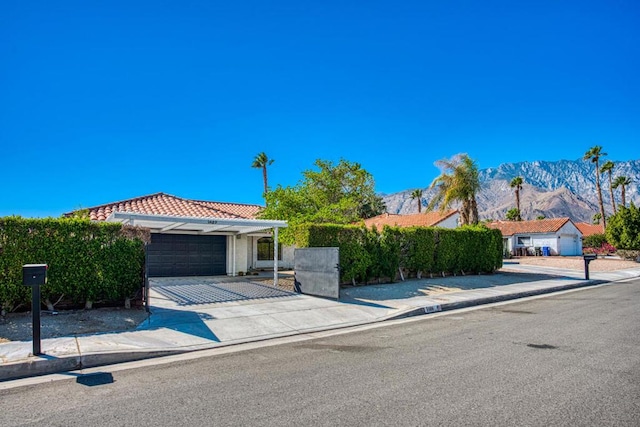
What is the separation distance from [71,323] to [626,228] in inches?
1548

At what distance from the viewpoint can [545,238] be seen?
152 feet

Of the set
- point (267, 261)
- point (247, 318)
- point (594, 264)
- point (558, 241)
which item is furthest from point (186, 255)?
point (558, 241)

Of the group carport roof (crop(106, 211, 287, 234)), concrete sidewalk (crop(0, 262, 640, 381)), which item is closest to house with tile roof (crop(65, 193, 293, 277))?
carport roof (crop(106, 211, 287, 234))

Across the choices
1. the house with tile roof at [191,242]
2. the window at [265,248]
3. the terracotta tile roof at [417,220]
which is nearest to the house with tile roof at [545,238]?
the terracotta tile roof at [417,220]

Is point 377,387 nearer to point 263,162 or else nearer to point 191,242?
point 191,242

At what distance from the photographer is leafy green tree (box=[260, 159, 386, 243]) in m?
19.2

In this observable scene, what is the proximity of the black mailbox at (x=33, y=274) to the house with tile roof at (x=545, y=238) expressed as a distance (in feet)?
150

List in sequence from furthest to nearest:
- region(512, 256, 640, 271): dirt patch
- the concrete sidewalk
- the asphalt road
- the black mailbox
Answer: region(512, 256, 640, 271): dirt patch → the concrete sidewalk → the black mailbox → the asphalt road

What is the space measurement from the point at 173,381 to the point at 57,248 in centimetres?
564

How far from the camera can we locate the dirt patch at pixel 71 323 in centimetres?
752

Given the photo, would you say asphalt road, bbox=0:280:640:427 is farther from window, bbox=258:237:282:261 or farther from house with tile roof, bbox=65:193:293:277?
window, bbox=258:237:282:261

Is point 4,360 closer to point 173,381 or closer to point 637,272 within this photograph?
point 173,381

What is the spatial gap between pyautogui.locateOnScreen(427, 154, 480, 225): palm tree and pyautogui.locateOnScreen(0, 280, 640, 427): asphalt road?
17506 millimetres

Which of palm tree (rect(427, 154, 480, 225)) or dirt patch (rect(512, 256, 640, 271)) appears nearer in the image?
palm tree (rect(427, 154, 480, 225))
